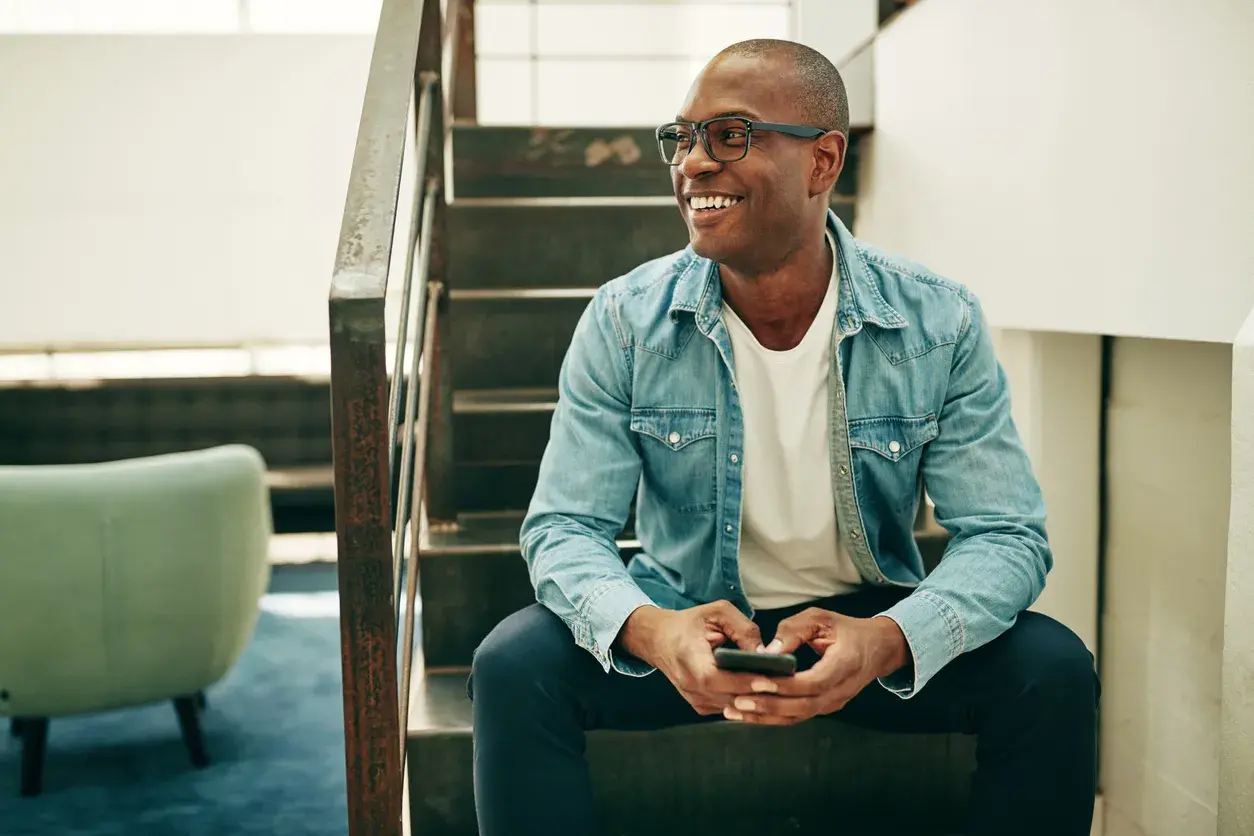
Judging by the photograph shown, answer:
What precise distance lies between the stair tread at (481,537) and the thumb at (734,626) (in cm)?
62

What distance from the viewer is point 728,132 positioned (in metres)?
1.30

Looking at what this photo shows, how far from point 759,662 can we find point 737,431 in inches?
14.5

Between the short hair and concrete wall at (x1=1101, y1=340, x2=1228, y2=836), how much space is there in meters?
0.73

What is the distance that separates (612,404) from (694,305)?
164 millimetres

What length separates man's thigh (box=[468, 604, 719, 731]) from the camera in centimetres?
118

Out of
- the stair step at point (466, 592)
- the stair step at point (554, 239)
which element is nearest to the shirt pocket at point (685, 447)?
the stair step at point (466, 592)

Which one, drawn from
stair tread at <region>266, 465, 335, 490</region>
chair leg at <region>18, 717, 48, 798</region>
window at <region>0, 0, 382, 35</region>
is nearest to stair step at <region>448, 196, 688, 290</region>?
chair leg at <region>18, 717, 48, 798</region>

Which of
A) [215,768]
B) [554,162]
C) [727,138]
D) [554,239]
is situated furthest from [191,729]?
[727,138]

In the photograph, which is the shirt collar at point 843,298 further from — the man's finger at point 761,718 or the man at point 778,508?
the man's finger at point 761,718

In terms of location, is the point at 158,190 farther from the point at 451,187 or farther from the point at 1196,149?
the point at 1196,149

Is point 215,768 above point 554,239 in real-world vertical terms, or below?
below

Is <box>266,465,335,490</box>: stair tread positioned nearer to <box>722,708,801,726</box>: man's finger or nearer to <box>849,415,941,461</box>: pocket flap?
<box>849,415,941,461</box>: pocket flap

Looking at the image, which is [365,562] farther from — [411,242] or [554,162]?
[554,162]

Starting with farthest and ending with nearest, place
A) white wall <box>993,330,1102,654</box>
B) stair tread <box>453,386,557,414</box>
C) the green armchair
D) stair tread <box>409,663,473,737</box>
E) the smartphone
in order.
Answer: the green armchair → stair tread <box>453,386,557,414</box> → white wall <box>993,330,1102,654</box> → stair tread <box>409,663,473,737</box> → the smartphone
